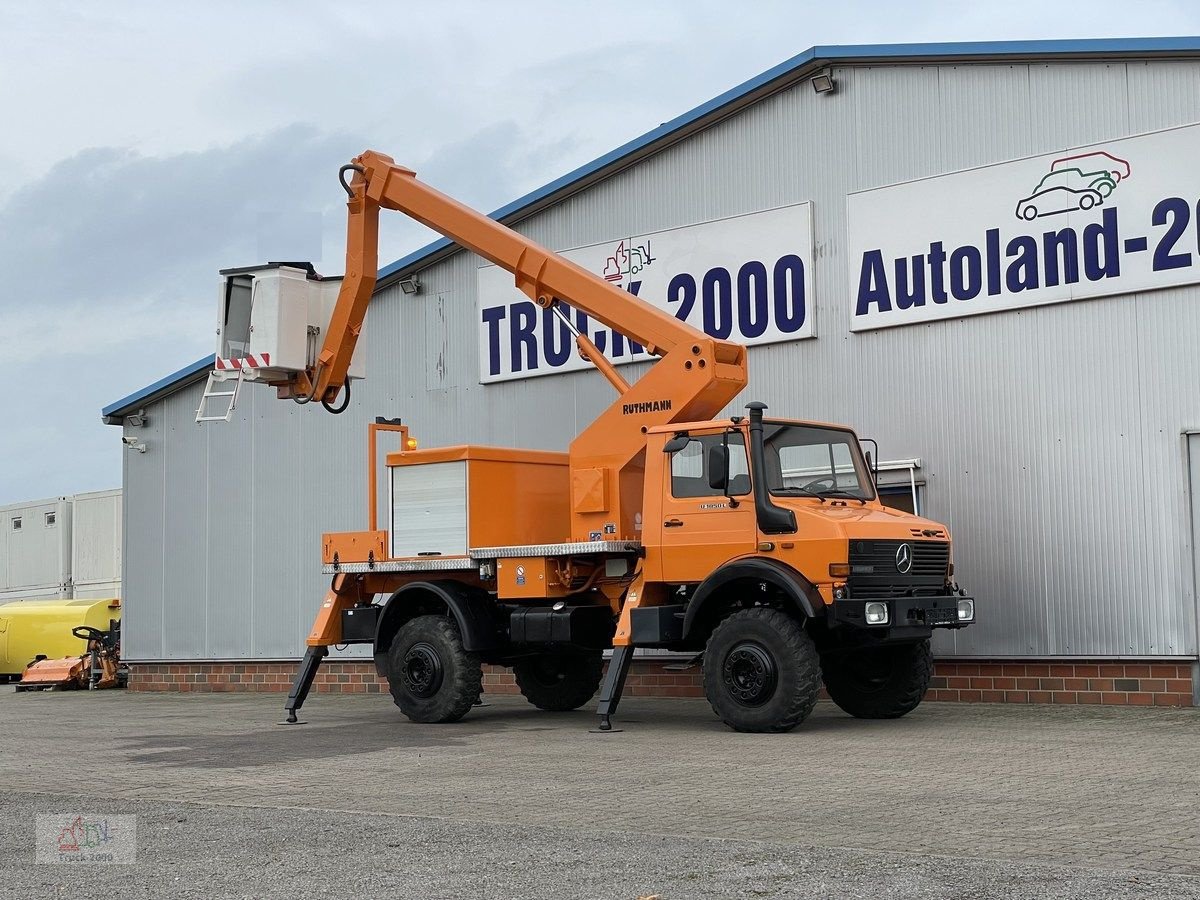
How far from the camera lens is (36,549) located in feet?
125

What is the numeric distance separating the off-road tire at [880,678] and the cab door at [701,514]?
180 cm

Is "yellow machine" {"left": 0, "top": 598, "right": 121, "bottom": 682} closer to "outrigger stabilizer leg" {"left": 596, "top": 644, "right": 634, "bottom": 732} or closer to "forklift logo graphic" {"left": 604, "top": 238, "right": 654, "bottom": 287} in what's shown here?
"forklift logo graphic" {"left": 604, "top": 238, "right": 654, "bottom": 287}

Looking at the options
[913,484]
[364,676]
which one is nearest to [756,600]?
[913,484]

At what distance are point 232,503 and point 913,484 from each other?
1144cm

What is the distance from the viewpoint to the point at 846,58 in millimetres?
17531

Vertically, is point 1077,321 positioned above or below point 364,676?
above

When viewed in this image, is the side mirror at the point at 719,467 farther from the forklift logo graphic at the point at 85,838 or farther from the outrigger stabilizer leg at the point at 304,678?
the forklift logo graphic at the point at 85,838

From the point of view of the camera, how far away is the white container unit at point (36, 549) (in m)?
37.1

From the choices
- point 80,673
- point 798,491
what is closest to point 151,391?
point 80,673

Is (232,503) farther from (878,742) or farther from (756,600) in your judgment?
(878,742)

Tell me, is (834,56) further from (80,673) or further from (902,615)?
(80,673)

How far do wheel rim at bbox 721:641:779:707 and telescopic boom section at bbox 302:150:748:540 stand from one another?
202 cm

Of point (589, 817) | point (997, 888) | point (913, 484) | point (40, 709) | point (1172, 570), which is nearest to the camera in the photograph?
point (997, 888)

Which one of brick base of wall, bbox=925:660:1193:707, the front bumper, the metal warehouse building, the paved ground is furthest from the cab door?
brick base of wall, bbox=925:660:1193:707
